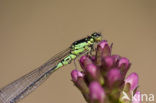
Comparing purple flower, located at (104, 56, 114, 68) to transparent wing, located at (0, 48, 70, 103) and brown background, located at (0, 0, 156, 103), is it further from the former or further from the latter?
brown background, located at (0, 0, 156, 103)

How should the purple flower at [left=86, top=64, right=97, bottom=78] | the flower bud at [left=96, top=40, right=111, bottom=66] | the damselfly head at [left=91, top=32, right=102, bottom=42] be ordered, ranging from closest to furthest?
the purple flower at [left=86, top=64, right=97, bottom=78] < the flower bud at [left=96, top=40, right=111, bottom=66] < the damselfly head at [left=91, top=32, right=102, bottom=42]

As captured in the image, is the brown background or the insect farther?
the brown background

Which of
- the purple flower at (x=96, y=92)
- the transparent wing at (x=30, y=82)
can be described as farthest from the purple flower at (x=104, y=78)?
the transparent wing at (x=30, y=82)

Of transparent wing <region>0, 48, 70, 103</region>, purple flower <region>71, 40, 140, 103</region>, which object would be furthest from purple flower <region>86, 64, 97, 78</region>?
transparent wing <region>0, 48, 70, 103</region>

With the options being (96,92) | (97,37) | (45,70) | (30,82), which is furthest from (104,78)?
(30,82)

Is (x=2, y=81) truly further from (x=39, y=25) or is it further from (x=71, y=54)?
(x=71, y=54)

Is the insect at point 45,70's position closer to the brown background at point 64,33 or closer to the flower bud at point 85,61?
the flower bud at point 85,61

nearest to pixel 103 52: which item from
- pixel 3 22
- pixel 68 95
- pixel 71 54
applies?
pixel 71 54
